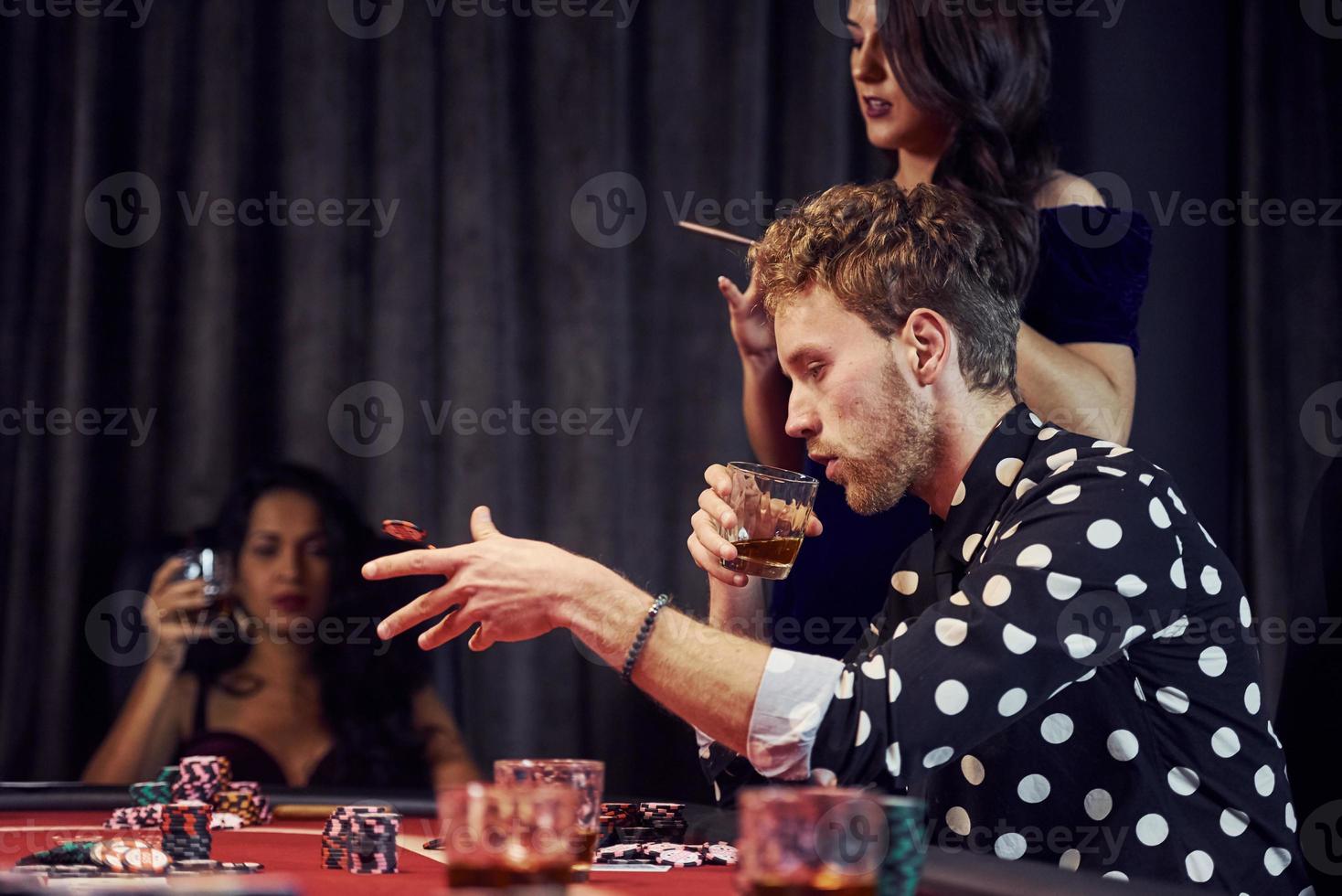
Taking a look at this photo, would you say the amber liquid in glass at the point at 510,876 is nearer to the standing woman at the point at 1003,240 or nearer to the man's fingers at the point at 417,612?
the man's fingers at the point at 417,612

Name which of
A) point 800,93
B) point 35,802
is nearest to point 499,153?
point 800,93

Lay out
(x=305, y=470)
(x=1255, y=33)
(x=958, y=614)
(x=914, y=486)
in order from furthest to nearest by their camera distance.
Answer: (x=305, y=470) → (x=1255, y=33) → (x=914, y=486) → (x=958, y=614)

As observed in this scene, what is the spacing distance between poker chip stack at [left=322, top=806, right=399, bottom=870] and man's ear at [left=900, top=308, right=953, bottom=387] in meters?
0.71

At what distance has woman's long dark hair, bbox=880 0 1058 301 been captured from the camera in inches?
83.4

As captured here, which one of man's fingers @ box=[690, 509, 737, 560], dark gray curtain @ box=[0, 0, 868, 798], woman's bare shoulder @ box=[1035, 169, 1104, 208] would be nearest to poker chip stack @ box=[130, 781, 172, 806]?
man's fingers @ box=[690, 509, 737, 560]

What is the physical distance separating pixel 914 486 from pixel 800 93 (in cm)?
173

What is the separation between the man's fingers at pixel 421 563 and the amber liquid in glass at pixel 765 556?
0.45 metres

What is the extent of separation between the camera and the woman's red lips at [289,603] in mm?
2857

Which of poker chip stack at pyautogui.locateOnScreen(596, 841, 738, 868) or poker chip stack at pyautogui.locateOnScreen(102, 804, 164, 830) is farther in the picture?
poker chip stack at pyautogui.locateOnScreen(102, 804, 164, 830)

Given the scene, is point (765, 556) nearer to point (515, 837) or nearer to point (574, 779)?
point (574, 779)

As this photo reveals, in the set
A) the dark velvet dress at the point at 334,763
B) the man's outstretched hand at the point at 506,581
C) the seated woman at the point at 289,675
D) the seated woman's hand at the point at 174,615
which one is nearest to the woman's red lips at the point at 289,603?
the seated woman at the point at 289,675

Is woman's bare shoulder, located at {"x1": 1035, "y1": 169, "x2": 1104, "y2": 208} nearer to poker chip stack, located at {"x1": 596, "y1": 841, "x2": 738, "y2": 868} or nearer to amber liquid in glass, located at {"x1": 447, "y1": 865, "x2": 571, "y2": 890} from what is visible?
poker chip stack, located at {"x1": 596, "y1": 841, "x2": 738, "y2": 868}

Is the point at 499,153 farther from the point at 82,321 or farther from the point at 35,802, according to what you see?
the point at 35,802

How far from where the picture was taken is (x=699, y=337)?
3043 mm
